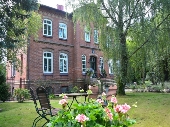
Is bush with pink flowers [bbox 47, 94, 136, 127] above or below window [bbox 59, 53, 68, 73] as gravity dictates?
below

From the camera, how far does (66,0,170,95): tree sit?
1032cm

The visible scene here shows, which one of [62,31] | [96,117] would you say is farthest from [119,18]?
[62,31]

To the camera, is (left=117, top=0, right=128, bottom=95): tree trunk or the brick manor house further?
the brick manor house

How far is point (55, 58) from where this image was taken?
66.6 feet

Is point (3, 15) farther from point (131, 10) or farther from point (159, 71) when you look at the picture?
point (159, 71)

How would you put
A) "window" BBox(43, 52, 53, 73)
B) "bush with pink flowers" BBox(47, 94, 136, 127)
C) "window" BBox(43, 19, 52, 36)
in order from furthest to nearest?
"window" BBox(43, 19, 52, 36) → "window" BBox(43, 52, 53, 73) → "bush with pink flowers" BBox(47, 94, 136, 127)

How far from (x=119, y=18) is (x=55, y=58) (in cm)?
1033

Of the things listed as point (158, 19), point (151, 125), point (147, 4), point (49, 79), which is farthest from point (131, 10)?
point (49, 79)

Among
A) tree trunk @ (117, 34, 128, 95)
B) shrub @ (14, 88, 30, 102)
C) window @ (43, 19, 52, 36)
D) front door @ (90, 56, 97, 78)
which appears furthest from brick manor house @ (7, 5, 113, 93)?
tree trunk @ (117, 34, 128, 95)

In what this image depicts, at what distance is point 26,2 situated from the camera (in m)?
11.2

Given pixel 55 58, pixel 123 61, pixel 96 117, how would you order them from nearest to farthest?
pixel 96 117
pixel 123 61
pixel 55 58

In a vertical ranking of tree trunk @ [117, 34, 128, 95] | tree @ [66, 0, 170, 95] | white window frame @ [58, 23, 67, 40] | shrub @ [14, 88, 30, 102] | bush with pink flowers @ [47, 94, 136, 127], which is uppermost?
white window frame @ [58, 23, 67, 40]

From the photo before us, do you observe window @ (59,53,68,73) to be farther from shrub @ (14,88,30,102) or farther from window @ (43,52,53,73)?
shrub @ (14,88,30,102)

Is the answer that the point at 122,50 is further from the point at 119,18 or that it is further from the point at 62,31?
the point at 62,31
